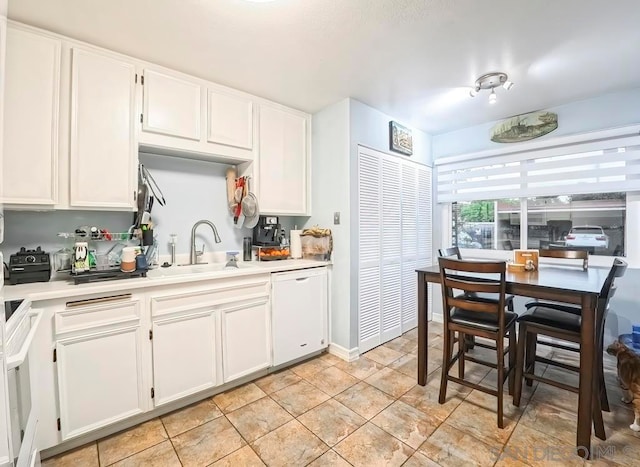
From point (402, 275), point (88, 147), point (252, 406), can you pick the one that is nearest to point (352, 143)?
point (402, 275)

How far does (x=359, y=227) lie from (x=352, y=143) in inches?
31.4

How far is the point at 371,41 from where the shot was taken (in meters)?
1.90

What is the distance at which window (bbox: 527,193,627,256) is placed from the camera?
2.71 meters

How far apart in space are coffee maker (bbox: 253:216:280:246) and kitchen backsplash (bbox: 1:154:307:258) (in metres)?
0.17

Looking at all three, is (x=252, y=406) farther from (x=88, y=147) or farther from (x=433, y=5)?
(x=433, y=5)

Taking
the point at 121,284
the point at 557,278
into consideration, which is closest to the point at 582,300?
the point at 557,278

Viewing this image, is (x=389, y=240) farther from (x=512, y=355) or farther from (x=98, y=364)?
(x=98, y=364)

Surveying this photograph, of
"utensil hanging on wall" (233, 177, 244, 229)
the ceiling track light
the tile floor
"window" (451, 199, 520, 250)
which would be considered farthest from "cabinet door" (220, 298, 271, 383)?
"window" (451, 199, 520, 250)

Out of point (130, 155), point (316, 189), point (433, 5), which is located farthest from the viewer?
point (316, 189)

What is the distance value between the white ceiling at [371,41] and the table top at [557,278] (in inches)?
61.1

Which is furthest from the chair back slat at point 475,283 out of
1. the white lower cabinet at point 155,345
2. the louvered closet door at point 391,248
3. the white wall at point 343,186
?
the white lower cabinet at point 155,345

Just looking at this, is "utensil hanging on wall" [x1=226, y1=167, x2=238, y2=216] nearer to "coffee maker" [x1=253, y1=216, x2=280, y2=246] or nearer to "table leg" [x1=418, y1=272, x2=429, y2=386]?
"coffee maker" [x1=253, y1=216, x2=280, y2=246]

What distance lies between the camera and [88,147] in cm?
188

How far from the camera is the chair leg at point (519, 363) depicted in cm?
195
